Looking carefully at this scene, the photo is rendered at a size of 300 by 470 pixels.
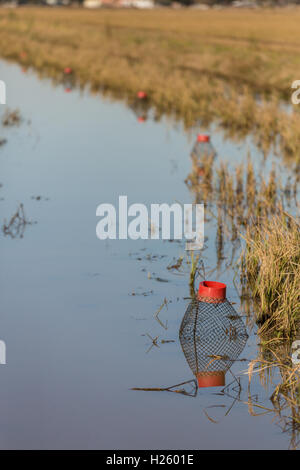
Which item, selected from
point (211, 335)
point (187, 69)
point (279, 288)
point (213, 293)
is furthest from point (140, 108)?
point (213, 293)

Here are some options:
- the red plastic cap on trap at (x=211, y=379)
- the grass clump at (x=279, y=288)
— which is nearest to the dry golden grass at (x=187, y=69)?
the grass clump at (x=279, y=288)

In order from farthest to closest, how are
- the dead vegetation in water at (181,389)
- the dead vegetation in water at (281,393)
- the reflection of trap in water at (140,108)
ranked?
the reflection of trap in water at (140,108) → the dead vegetation in water at (181,389) → the dead vegetation in water at (281,393)

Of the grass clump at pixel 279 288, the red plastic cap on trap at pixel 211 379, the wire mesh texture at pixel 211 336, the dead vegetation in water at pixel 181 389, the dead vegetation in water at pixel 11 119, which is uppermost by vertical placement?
the dead vegetation in water at pixel 11 119

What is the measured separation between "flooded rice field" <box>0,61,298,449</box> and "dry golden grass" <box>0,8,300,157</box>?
4032mm

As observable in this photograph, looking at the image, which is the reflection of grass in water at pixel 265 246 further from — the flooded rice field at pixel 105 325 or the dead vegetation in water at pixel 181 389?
the dead vegetation in water at pixel 181 389

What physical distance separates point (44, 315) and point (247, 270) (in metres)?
2.00

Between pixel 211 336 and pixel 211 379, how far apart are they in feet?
2.42

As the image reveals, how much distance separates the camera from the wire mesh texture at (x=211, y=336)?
6137 mm

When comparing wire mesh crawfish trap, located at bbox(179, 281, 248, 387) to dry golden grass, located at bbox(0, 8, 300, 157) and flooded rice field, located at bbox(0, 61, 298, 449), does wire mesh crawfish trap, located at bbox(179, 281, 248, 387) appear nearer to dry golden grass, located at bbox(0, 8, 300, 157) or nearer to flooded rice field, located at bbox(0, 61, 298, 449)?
flooded rice field, located at bbox(0, 61, 298, 449)

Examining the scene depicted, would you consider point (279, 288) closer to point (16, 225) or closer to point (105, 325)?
point (105, 325)

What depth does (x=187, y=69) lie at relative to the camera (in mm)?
28859

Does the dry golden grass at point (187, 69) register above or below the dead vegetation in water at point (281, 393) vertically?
above

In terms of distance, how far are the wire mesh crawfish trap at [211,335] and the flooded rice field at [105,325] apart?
73 millimetres

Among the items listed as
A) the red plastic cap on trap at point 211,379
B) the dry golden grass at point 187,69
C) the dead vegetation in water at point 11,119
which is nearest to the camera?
the red plastic cap on trap at point 211,379
